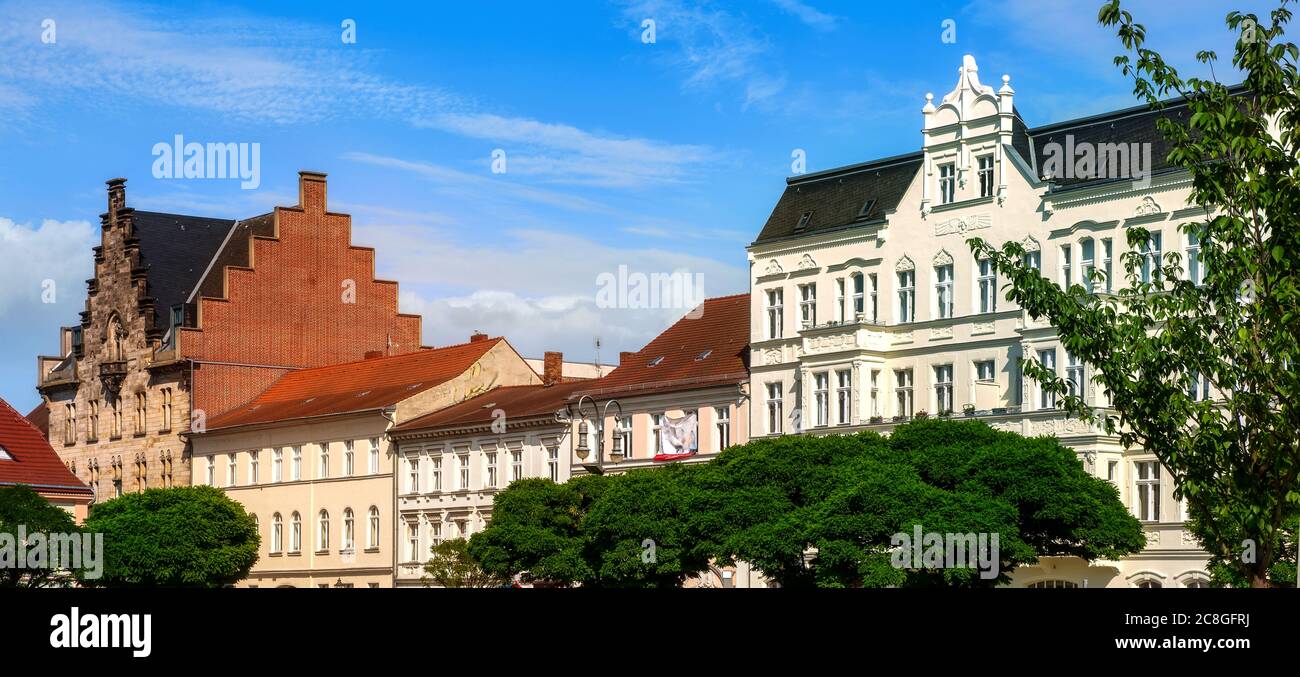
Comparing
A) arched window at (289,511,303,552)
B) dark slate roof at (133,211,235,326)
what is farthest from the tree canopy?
dark slate roof at (133,211,235,326)

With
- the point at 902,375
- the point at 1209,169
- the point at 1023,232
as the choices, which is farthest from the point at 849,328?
the point at 1209,169

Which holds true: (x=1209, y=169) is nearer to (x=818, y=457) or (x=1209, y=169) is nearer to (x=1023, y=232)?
(x=818, y=457)

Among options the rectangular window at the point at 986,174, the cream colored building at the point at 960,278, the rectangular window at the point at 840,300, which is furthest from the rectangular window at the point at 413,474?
the rectangular window at the point at 986,174

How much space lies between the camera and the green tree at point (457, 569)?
66.8 m

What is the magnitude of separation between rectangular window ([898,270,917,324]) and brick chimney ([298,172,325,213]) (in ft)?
151

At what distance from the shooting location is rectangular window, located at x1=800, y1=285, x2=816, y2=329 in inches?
2630

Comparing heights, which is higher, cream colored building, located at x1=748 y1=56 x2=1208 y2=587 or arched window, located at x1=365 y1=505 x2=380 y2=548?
cream colored building, located at x1=748 y1=56 x2=1208 y2=587

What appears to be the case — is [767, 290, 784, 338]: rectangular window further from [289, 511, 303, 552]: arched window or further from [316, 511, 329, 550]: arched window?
[289, 511, 303, 552]: arched window

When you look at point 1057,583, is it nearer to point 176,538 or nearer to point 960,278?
point 960,278

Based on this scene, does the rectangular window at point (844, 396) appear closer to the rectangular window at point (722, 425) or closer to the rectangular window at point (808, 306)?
the rectangular window at point (808, 306)

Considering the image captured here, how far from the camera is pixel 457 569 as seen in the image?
67.8 metres

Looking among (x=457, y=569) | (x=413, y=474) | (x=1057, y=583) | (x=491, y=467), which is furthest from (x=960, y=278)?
(x=413, y=474)
